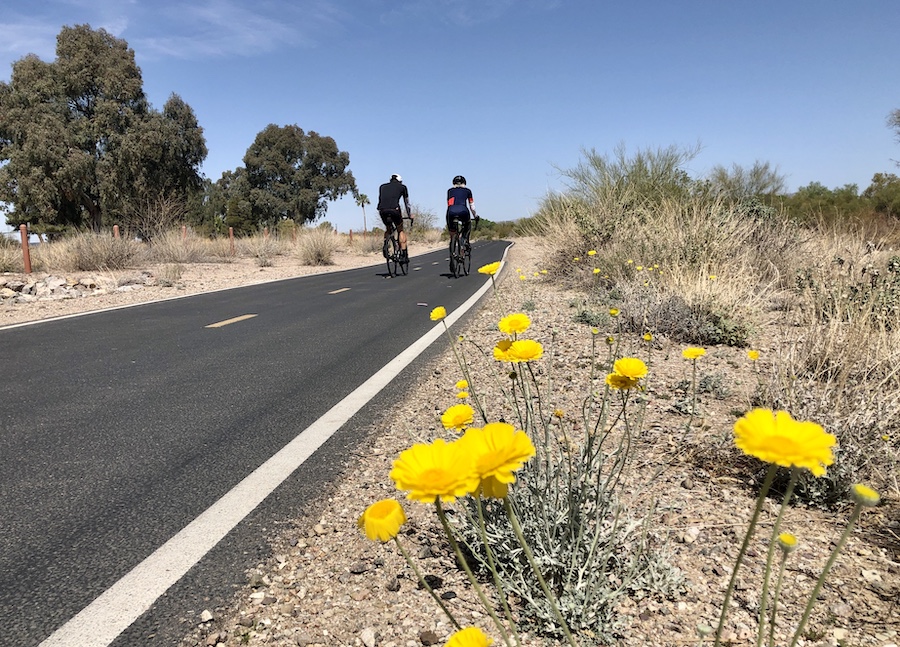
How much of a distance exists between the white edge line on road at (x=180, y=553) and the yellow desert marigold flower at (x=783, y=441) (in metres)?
1.88

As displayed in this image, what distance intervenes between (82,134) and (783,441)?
3670 cm

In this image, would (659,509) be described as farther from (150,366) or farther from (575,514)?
(150,366)

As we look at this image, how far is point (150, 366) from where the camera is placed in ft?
17.5

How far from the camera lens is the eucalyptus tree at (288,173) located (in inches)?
2014

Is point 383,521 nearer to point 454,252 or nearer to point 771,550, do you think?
point 771,550

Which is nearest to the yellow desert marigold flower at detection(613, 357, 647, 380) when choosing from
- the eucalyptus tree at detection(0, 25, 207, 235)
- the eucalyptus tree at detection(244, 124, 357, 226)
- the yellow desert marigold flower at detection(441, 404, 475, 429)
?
the yellow desert marigold flower at detection(441, 404, 475, 429)

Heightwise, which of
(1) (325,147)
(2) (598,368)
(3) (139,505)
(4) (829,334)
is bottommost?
(3) (139,505)

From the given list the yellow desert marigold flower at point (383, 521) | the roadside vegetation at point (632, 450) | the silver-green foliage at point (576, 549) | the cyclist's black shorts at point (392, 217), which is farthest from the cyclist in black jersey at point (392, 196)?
the yellow desert marigold flower at point (383, 521)

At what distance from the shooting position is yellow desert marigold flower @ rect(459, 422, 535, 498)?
85 cm

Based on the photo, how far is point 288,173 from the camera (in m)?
51.8

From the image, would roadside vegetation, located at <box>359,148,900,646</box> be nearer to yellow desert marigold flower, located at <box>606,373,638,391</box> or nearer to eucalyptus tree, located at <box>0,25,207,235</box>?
yellow desert marigold flower, located at <box>606,373,638,391</box>

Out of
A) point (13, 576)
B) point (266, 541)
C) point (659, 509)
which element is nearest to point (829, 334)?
point (659, 509)

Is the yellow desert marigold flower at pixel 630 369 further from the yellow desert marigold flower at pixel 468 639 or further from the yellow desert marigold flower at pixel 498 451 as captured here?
the yellow desert marigold flower at pixel 468 639

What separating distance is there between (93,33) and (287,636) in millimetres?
38495
